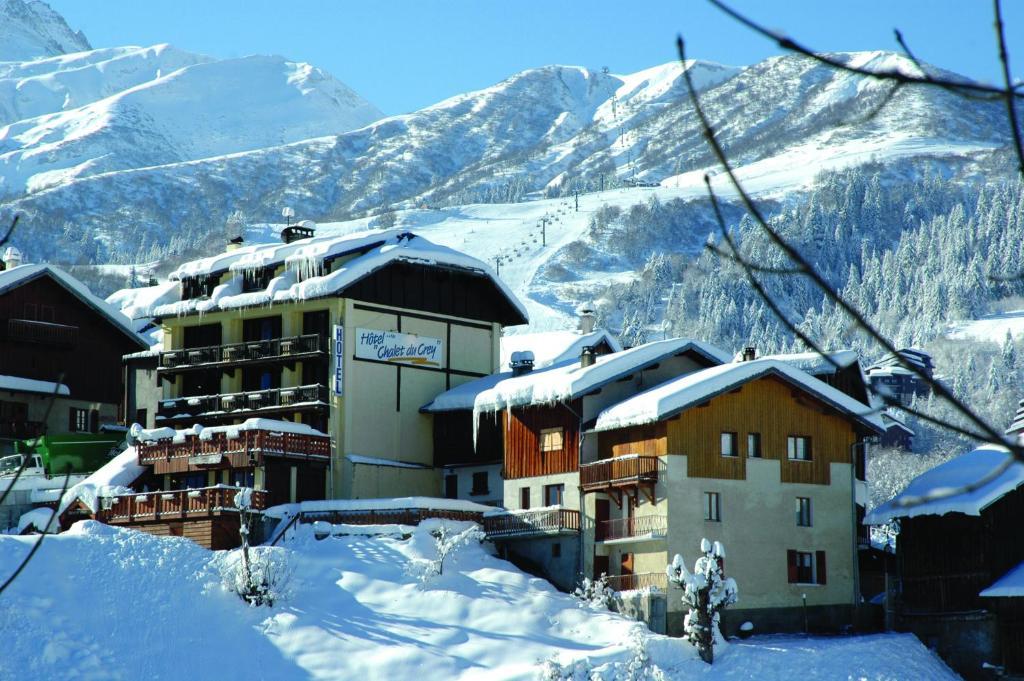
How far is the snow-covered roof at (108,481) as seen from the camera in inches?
2110

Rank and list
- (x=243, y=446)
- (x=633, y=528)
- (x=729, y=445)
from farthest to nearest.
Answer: (x=243, y=446), (x=729, y=445), (x=633, y=528)

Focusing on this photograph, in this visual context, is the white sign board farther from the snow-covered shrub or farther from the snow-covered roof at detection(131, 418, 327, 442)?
the snow-covered shrub

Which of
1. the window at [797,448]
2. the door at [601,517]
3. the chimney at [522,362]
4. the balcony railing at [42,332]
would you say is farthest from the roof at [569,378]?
the balcony railing at [42,332]

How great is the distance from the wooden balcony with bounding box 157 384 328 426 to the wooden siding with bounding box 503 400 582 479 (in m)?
7.68

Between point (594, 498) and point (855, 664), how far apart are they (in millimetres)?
10305

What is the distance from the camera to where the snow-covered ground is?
41.8 meters

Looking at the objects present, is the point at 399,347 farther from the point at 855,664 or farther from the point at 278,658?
the point at 855,664

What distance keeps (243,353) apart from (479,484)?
33.4ft

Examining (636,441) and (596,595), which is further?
(636,441)

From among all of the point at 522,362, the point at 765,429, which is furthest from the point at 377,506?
the point at 765,429

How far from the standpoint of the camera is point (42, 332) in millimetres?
66812

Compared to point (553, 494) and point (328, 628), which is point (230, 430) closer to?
point (553, 494)

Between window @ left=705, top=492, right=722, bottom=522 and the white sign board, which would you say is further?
the white sign board

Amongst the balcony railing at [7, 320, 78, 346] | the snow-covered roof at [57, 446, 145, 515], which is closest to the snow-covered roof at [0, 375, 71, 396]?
the balcony railing at [7, 320, 78, 346]
